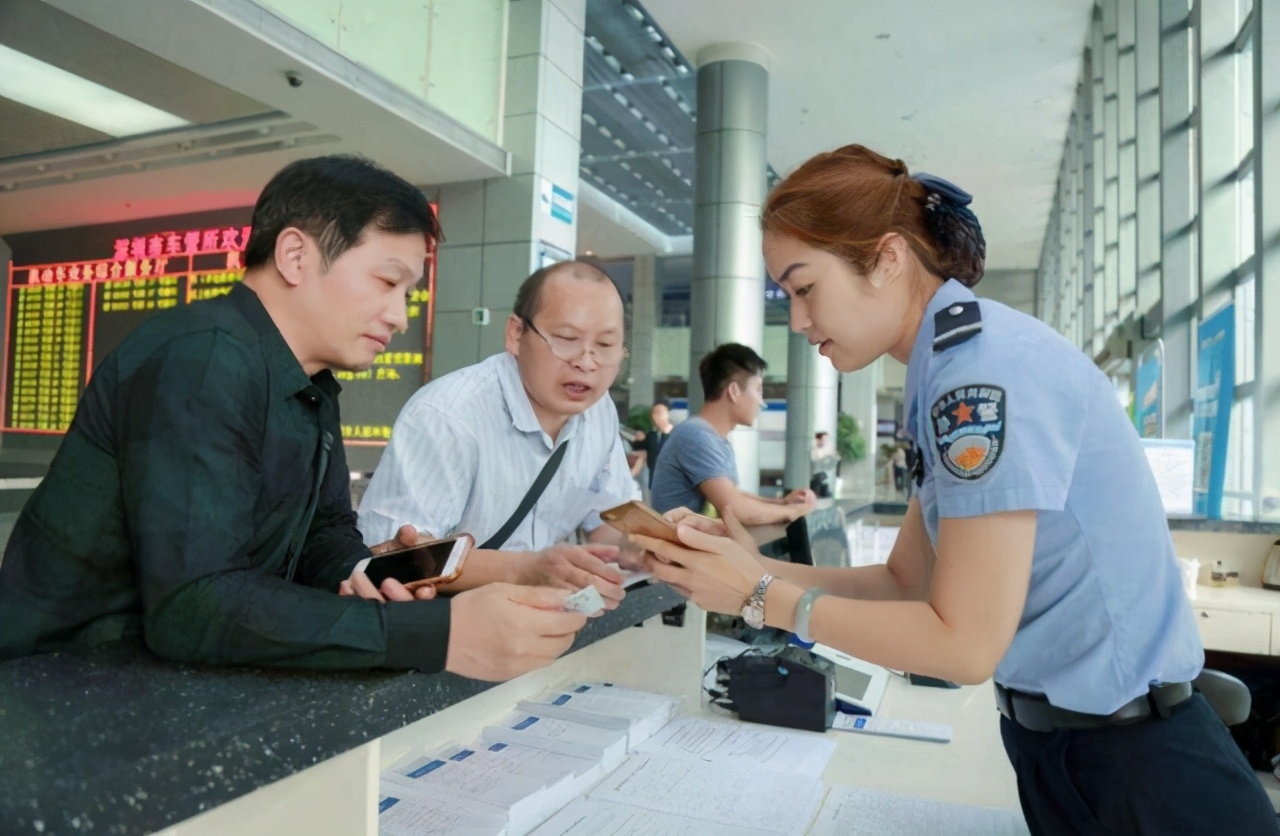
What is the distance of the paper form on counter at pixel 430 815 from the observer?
1063mm

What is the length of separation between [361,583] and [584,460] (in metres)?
1.16

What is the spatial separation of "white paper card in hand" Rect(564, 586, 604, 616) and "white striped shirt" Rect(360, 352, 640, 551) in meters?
0.95

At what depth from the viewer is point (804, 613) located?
1064 mm

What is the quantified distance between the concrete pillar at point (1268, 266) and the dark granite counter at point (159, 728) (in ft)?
16.3

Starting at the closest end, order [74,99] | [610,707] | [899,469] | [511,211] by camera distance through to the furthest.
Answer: [610,707] → [74,99] → [511,211] → [899,469]

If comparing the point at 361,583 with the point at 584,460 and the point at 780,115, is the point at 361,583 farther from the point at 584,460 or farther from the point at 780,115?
the point at 780,115

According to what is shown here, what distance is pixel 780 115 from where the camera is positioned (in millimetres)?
11273

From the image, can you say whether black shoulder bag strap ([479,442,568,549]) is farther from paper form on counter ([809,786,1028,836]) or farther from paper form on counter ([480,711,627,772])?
paper form on counter ([809,786,1028,836])

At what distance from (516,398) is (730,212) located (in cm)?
728

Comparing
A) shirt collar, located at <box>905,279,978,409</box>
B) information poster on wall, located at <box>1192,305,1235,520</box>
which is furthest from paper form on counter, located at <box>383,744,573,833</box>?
information poster on wall, located at <box>1192,305,1235,520</box>

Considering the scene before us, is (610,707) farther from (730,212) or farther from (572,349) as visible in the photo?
(730,212)

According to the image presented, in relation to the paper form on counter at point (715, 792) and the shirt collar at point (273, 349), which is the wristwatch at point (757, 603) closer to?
the paper form on counter at point (715, 792)

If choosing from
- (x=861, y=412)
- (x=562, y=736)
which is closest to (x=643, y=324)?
(x=861, y=412)

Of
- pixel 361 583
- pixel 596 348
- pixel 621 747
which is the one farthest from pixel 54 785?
pixel 596 348
